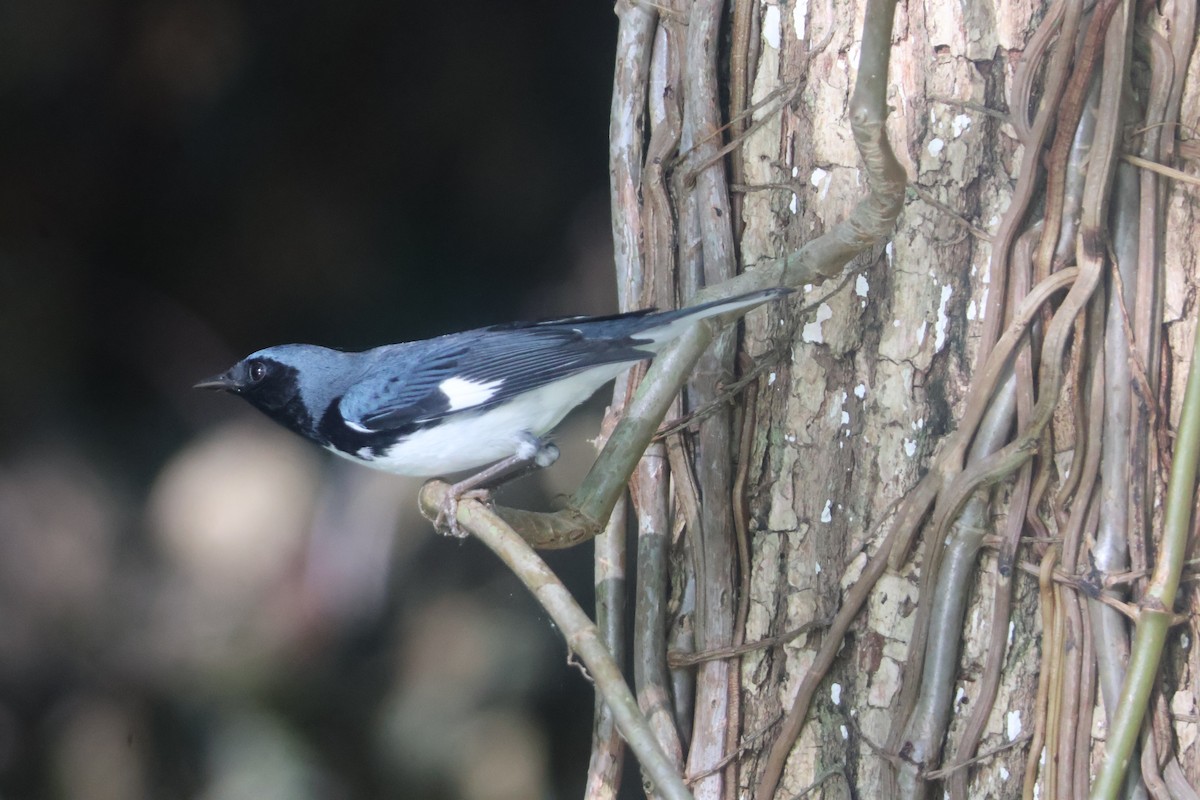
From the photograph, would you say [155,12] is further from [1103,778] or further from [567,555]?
[1103,778]

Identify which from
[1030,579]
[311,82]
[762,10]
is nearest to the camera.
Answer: [1030,579]

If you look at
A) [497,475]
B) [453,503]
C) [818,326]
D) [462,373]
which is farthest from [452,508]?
[818,326]

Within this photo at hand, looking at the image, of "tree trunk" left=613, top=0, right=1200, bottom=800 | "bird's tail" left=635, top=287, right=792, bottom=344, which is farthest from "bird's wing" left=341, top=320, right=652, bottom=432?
"tree trunk" left=613, top=0, right=1200, bottom=800

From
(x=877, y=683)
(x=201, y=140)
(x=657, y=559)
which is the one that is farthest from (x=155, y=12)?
(x=877, y=683)

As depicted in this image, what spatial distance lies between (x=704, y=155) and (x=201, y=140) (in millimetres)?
1183

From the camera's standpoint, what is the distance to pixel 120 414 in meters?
2.16

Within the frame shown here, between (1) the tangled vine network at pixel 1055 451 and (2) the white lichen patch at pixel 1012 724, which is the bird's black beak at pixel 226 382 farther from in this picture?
(2) the white lichen patch at pixel 1012 724

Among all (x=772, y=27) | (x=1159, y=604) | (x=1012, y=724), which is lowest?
(x=1012, y=724)

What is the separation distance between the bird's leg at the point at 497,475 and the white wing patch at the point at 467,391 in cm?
12

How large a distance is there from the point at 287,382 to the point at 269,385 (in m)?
0.04

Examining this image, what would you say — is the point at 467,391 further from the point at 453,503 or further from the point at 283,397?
the point at 283,397

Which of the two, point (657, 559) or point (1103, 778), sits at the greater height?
point (657, 559)

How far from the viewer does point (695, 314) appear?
1.52m

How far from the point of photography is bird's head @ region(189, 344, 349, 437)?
1867 millimetres
